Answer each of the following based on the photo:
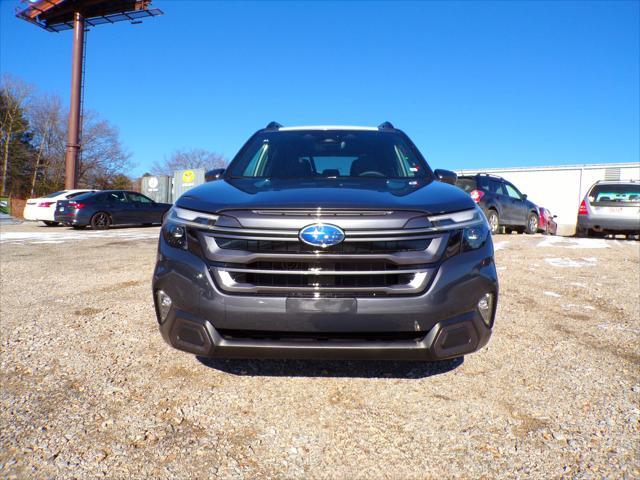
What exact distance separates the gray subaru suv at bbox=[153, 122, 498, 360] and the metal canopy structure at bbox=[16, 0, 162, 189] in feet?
90.7

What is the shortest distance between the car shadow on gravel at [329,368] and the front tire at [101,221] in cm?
1313

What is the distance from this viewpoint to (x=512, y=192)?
1270 centimetres

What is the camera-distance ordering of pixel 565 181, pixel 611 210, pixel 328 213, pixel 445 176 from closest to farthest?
pixel 328 213
pixel 445 176
pixel 611 210
pixel 565 181

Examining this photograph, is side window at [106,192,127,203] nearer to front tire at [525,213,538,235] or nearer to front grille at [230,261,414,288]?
front tire at [525,213,538,235]

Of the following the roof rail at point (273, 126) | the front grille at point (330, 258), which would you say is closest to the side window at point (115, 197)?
the roof rail at point (273, 126)

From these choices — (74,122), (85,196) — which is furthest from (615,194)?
(74,122)

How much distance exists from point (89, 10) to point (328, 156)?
32786mm

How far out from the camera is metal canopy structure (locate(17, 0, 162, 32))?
29.4m

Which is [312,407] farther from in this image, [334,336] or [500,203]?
[500,203]

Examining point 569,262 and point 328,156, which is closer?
point 328,156

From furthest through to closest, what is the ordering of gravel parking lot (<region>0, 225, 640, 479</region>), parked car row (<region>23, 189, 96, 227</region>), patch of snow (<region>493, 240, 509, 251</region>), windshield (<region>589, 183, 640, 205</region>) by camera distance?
parked car row (<region>23, 189, 96, 227</region>) → windshield (<region>589, 183, 640, 205</region>) → patch of snow (<region>493, 240, 509, 251</region>) → gravel parking lot (<region>0, 225, 640, 479</region>)

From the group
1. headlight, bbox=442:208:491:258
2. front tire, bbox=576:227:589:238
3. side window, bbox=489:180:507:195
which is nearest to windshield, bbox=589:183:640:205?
front tire, bbox=576:227:589:238

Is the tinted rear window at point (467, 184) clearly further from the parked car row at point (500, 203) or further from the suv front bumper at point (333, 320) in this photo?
the suv front bumper at point (333, 320)

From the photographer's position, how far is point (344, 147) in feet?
13.0
